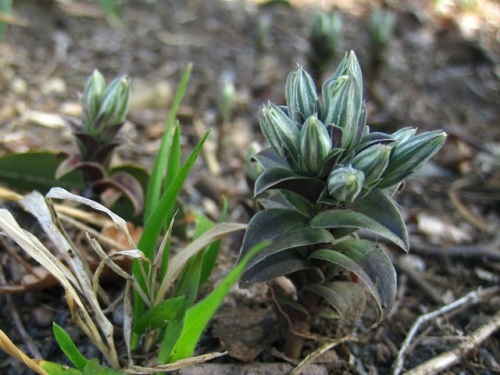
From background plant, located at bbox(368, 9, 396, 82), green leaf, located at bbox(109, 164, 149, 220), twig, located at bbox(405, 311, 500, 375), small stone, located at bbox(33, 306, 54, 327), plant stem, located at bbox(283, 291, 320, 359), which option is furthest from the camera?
background plant, located at bbox(368, 9, 396, 82)

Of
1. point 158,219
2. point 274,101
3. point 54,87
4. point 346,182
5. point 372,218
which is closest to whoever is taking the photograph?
point 346,182

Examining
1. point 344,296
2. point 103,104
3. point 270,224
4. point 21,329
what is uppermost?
point 103,104

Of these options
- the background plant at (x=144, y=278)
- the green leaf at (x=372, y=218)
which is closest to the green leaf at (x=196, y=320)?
the background plant at (x=144, y=278)

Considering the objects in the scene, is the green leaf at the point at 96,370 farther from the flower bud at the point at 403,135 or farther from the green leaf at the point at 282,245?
the flower bud at the point at 403,135

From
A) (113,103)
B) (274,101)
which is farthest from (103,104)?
(274,101)

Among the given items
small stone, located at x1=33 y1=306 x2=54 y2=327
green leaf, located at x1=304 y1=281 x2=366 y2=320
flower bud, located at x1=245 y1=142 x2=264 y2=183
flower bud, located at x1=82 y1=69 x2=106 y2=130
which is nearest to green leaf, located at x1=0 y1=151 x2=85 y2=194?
flower bud, located at x1=82 y1=69 x2=106 y2=130

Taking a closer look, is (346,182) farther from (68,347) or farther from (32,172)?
(32,172)

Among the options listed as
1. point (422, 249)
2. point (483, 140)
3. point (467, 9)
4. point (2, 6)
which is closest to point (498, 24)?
point (467, 9)

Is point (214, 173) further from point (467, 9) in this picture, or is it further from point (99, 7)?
point (467, 9)

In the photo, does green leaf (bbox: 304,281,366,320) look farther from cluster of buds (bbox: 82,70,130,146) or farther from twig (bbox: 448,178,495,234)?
twig (bbox: 448,178,495,234)
